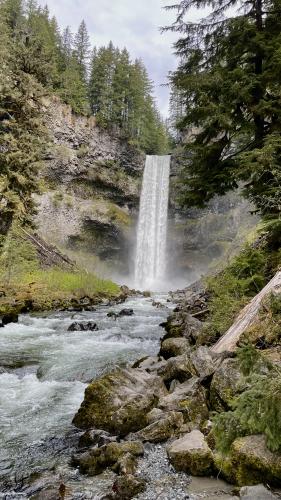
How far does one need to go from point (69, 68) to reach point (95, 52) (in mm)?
14375

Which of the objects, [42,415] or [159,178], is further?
[159,178]

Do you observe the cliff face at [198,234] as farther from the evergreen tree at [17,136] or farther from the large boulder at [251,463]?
the large boulder at [251,463]

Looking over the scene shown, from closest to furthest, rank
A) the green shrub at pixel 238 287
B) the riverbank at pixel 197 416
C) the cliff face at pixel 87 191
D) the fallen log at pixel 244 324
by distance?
the riverbank at pixel 197 416 < the fallen log at pixel 244 324 < the green shrub at pixel 238 287 < the cliff face at pixel 87 191

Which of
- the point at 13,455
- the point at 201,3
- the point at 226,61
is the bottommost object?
the point at 13,455

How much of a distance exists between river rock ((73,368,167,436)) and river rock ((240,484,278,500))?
2.50 meters

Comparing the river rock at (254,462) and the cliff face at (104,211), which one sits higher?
the cliff face at (104,211)

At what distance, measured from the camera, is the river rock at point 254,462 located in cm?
359

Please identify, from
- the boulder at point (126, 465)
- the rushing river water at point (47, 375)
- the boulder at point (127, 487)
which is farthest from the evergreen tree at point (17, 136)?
the boulder at point (127, 487)

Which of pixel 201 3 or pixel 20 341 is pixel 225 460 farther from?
pixel 201 3

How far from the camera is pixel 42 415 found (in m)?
6.70

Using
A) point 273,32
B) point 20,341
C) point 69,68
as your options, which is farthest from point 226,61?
point 69,68

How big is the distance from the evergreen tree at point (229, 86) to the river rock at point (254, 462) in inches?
300

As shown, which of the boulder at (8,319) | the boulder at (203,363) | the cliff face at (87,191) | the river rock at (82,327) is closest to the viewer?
the boulder at (203,363)

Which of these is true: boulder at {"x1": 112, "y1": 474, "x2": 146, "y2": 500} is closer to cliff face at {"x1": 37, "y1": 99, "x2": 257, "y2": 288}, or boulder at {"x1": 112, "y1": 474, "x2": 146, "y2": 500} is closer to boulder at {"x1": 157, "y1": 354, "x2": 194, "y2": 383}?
boulder at {"x1": 157, "y1": 354, "x2": 194, "y2": 383}
